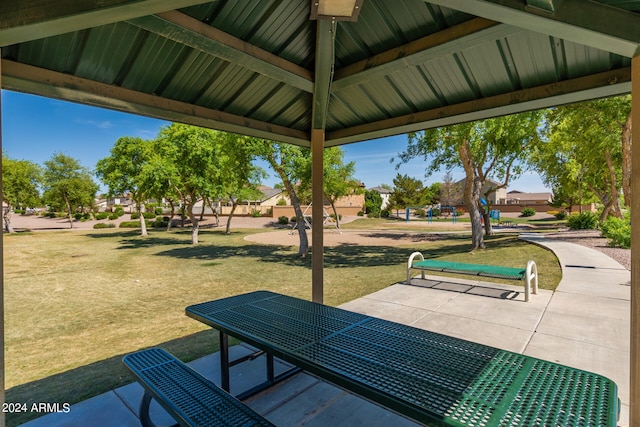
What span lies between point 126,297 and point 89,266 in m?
5.38

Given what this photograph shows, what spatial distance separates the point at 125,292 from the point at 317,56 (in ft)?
24.3

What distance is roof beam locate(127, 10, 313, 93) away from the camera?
2420 millimetres

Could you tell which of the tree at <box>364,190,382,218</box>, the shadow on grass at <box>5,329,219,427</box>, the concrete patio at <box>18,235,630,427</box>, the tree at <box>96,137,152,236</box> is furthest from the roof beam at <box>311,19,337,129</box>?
the tree at <box>364,190,382,218</box>

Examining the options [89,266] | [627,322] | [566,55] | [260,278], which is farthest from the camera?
[89,266]

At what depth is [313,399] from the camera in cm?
272

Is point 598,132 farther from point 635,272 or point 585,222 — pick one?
point 635,272

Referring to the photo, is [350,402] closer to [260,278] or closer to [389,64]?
[389,64]

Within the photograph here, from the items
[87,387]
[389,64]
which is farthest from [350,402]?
[389,64]

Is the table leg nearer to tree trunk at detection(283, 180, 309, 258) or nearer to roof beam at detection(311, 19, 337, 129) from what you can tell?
roof beam at detection(311, 19, 337, 129)

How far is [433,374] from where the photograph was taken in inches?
66.8

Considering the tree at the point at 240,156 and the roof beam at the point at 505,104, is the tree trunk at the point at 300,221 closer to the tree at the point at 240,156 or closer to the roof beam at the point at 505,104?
the tree at the point at 240,156

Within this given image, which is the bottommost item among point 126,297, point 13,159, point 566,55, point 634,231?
point 126,297

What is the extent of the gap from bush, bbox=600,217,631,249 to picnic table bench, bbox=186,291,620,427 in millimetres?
13025

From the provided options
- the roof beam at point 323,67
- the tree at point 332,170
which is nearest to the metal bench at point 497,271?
the roof beam at point 323,67
